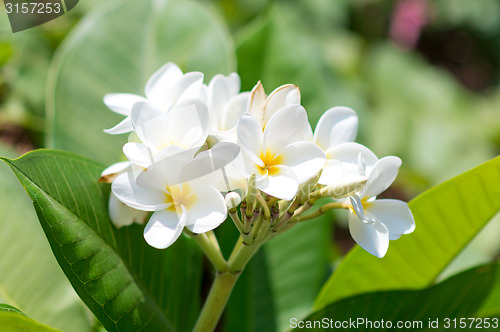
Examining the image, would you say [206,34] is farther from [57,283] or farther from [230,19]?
[230,19]

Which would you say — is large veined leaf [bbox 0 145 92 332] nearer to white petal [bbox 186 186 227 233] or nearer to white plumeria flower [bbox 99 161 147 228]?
white plumeria flower [bbox 99 161 147 228]

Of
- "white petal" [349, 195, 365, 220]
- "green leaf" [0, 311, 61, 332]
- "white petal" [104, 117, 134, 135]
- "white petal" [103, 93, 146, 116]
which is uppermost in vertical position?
"white petal" [103, 93, 146, 116]

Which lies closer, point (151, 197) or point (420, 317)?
point (151, 197)

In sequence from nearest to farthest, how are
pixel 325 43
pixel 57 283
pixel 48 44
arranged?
1. pixel 57 283
2. pixel 48 44
3. pixel 325 43

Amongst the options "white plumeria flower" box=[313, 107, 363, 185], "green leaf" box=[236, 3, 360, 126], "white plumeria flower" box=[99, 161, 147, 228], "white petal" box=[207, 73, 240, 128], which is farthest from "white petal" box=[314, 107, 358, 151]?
"green leaf" box=[236, 3, 360, 126]

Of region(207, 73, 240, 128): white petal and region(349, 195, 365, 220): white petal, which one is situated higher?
region(207, 73, 240, 128): white petal

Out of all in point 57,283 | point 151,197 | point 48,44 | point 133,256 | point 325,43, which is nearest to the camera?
point 151,197

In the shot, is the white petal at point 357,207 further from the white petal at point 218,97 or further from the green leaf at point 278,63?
the green leaf at point 278,63

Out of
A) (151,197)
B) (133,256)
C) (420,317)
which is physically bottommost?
(420,317)

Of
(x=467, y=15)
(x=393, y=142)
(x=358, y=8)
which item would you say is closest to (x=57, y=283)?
(x=393, y=142)
